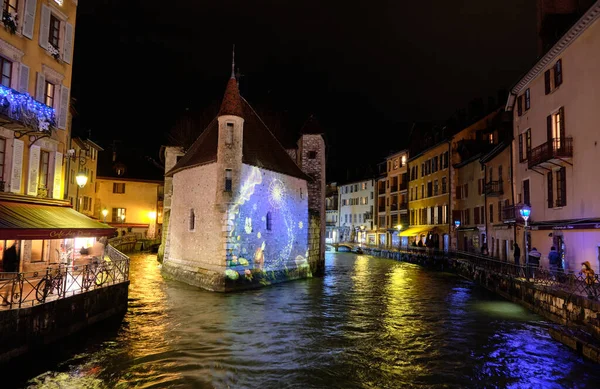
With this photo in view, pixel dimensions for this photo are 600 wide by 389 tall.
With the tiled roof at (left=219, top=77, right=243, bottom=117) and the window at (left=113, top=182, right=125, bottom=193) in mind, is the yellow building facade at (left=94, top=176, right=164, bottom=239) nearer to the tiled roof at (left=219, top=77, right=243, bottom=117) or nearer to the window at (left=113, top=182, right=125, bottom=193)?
the window at (left=113, top=182, right=125, bottom=193)

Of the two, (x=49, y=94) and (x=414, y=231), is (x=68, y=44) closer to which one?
(x=49, y=94)

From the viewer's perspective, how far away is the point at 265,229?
27.0m

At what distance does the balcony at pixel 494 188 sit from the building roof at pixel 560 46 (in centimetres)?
667

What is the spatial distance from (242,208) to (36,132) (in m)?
11.4

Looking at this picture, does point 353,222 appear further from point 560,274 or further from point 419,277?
point 560,274

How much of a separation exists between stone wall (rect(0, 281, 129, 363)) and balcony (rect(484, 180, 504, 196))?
2616cm

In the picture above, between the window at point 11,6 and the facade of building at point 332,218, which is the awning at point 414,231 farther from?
the window at point 11,6

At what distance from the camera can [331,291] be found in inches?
991

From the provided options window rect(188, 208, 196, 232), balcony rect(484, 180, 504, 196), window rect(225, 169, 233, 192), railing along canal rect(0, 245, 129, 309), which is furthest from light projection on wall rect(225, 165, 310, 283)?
balcony rect(484, 180, 504, 196)

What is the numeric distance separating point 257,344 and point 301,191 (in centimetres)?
1850

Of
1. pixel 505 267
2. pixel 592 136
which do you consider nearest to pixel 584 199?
pixel 592 136

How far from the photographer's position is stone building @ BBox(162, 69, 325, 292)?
2436 cm

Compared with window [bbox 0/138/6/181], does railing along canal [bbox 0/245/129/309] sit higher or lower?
lower

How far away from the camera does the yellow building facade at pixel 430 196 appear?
44.8 m
